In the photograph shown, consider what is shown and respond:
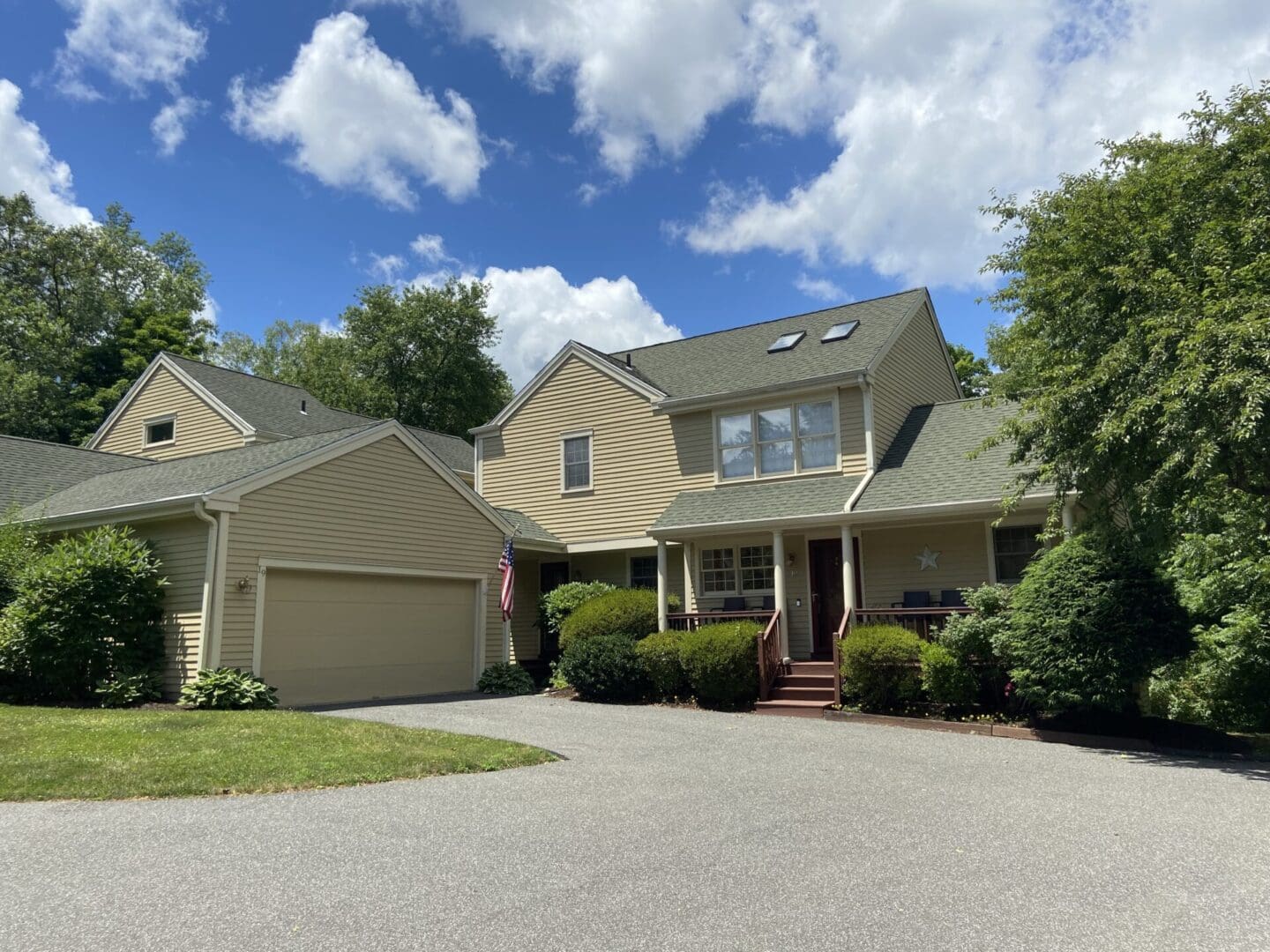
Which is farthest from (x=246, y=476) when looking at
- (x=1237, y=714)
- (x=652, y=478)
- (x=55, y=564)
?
(x=1237, y=714)

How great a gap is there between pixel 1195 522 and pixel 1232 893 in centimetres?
657

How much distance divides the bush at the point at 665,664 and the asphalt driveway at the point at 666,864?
19.0ft

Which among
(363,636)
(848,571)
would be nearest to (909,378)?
(848,571)

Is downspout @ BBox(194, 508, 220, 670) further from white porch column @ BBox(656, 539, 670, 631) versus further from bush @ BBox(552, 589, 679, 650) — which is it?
white porch column @ BBox(656, 539, 670, 631)

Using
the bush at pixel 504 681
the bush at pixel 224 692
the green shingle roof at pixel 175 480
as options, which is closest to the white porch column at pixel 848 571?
the bush at pixel 504 681

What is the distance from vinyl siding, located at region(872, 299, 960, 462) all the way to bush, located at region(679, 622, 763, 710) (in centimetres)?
491

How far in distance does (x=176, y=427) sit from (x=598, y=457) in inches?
463

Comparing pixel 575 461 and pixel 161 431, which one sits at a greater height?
pixel 161 431

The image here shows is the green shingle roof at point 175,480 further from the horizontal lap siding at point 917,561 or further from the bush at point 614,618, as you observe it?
the horizontal lap siding at point 917,561

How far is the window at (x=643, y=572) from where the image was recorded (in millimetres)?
19234

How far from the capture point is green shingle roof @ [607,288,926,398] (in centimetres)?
1755

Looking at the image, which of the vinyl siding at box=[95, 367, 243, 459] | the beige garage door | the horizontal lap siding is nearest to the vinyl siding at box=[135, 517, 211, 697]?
the beige garage door

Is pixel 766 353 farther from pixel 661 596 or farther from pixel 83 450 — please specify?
pixel 83 450

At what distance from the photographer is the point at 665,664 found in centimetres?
1449
